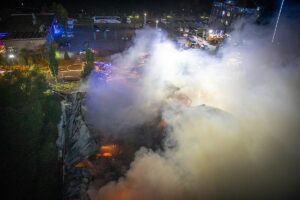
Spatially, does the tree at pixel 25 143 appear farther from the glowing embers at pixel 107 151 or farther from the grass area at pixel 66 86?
the grass area at pixel 66 86

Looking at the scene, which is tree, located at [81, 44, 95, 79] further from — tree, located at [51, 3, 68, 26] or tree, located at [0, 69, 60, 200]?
tree, located at [51, 3, 68, 26]

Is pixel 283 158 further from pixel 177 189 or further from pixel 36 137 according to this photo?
pixel 36 137

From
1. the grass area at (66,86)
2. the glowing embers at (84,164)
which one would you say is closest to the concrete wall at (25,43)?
the grass area at (66,86)

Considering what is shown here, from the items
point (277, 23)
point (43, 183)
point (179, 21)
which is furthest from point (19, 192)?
point (179, 21)

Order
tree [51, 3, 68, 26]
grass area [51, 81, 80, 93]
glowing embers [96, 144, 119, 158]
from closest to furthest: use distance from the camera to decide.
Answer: glowing embers [96, 144, 119, 158], grass area [51, 81, 80, 93], tree [51, 3, 68, 26]

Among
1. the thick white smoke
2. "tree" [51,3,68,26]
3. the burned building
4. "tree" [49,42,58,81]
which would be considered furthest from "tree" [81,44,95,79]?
the burned building

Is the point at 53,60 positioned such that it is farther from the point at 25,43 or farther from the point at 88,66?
the point at 25,43
